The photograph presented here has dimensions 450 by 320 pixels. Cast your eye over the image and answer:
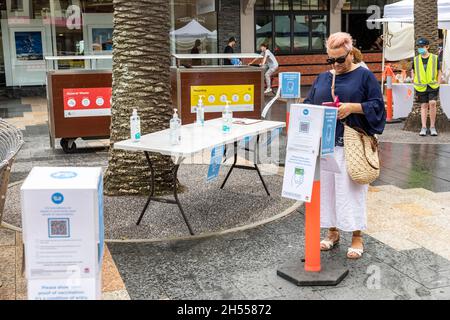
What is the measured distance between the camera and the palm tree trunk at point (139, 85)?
7145mm

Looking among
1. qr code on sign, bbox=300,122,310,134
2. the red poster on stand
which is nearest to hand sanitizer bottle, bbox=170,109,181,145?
qr code on sign, bbox=300,122,310,134

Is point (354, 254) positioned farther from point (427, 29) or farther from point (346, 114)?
point (427, 29)

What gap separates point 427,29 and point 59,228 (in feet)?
36.1

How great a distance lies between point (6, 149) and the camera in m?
4.96

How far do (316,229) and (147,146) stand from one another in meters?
1.92

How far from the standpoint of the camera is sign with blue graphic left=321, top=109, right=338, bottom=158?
436 cm

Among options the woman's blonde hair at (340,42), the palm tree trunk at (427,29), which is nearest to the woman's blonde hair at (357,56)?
the woman's blonde hair at (340,42)

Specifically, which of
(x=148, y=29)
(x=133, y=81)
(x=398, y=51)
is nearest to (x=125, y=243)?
(x=133, y=81)

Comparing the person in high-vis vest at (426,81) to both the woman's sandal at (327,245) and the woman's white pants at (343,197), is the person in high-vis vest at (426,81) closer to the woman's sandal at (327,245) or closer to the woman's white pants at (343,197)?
the woman's sandal at (327,245)

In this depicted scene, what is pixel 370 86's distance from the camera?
4801 millimetres

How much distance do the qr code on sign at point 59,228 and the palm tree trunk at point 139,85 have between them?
4.22 meters

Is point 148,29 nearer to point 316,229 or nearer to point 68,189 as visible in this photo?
point 316,229

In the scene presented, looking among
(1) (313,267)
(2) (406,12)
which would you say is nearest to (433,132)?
(2) (406,12)
